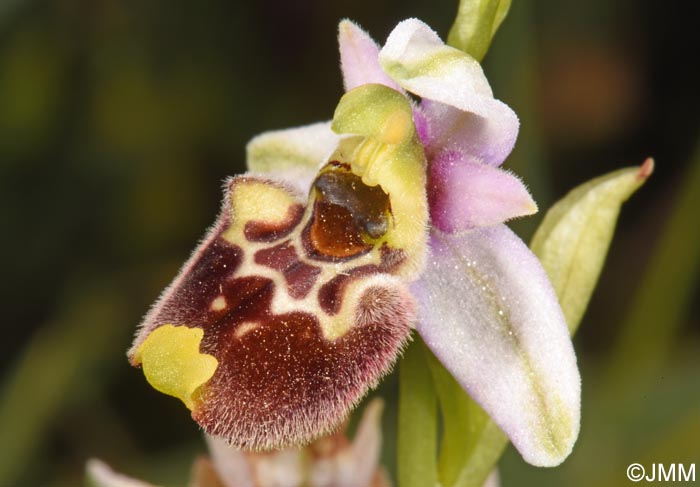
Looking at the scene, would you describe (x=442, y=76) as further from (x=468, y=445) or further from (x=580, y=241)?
(x=468, y=445)

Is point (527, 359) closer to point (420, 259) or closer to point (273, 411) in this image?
point (420, 259)

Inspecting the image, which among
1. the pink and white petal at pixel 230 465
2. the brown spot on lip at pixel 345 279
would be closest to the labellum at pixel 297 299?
the brown spot on lip at pixel 345 279

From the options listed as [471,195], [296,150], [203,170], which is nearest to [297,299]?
[471,195]

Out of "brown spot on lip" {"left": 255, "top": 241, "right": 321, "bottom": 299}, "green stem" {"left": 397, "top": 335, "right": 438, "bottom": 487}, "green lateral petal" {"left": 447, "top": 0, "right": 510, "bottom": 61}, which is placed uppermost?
"green lateral petal" {"left": 447, "top": 0, "right": 510, "bottom": 61}

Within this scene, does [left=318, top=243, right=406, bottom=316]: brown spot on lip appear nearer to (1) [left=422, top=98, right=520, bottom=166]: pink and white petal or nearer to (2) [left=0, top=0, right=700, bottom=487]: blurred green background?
(1) [left=422, top=98, right=520, bottom=166]: pink and white petal

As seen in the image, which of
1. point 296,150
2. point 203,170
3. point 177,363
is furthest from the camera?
point 203,170

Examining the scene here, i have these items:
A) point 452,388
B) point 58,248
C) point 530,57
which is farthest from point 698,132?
point 452,388

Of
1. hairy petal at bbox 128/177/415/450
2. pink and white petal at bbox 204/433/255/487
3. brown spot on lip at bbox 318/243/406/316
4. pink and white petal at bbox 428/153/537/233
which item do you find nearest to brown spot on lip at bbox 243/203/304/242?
hairy petal at bbox 128/177/415/450

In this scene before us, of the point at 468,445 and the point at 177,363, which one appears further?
the point at 468,445
